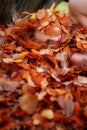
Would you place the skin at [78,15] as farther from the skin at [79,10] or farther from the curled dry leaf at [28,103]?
the curled dry leaf at [28,103]

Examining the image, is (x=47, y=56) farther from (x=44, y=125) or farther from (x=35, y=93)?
(x=44, y=125)

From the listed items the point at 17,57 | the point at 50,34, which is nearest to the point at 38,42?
the point at 50,34

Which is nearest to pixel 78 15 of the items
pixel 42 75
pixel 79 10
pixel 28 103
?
pixel 79 10

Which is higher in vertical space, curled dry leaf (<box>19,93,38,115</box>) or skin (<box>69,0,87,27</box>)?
skin (<box>69,0,87,27</box>)

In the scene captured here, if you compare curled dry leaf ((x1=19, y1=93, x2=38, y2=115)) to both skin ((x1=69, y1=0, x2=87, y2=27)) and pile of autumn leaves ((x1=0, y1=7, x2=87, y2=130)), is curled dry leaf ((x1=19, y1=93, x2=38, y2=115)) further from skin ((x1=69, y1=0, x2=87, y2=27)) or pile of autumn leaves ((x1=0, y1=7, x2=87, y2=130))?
skin ((x1=69, y1=0, x2=87, y2=27))

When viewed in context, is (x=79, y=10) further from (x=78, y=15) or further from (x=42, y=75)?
(x=42, y=75)

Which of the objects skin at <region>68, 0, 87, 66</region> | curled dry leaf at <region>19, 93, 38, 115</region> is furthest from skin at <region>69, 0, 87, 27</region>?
curled dry leaf at <region>19, 93, 38, 115</region>
